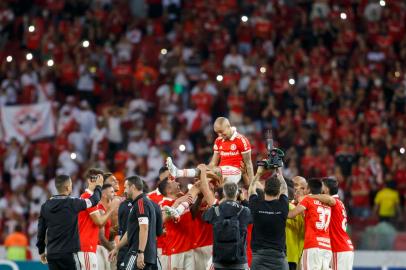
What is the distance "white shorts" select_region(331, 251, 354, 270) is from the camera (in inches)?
749

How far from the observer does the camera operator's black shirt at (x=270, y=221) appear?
55.9 feet

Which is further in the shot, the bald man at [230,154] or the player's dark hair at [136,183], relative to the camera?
the bald man at [230,154]

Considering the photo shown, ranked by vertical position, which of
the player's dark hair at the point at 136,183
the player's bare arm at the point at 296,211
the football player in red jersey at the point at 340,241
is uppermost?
the player's dark hair at the point at 136,183

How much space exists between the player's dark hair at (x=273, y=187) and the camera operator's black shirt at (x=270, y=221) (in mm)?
119

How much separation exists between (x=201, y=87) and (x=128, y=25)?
13.2 ft

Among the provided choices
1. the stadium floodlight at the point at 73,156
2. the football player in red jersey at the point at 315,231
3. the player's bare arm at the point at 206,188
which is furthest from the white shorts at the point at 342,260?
the stadium floodlight at the point at 73,156

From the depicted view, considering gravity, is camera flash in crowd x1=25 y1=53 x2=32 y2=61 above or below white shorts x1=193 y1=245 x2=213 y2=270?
above

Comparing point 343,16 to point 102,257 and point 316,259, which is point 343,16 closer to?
point 102,257

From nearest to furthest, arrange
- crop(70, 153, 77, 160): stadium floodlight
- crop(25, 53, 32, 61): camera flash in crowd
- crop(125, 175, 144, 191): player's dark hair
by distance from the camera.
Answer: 1. crop(125, 175, 144, 191): player's dark hair
2. crop(70, 153, 77, 160): stadium floodlight
3. crop(25, 53, 32, 61): camera flash in crowd

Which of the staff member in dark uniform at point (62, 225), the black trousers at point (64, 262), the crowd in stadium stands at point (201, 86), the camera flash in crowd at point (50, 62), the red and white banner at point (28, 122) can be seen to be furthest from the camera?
the camera flash in crowd at point (50, 62)

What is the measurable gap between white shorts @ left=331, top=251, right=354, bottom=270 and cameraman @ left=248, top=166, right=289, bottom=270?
1.92 meters

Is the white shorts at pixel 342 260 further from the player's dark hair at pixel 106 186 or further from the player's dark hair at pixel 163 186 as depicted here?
the player's dark hair at pixel 106 186

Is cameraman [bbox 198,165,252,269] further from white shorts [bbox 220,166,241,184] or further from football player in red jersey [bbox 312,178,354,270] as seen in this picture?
football player in red jersey [bbox 312,178,354,270]

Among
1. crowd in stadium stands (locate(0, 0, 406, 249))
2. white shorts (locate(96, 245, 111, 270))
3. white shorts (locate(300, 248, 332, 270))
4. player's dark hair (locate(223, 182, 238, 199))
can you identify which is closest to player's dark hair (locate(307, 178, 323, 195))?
white shorts (locate(300, 248, 332, 270))
